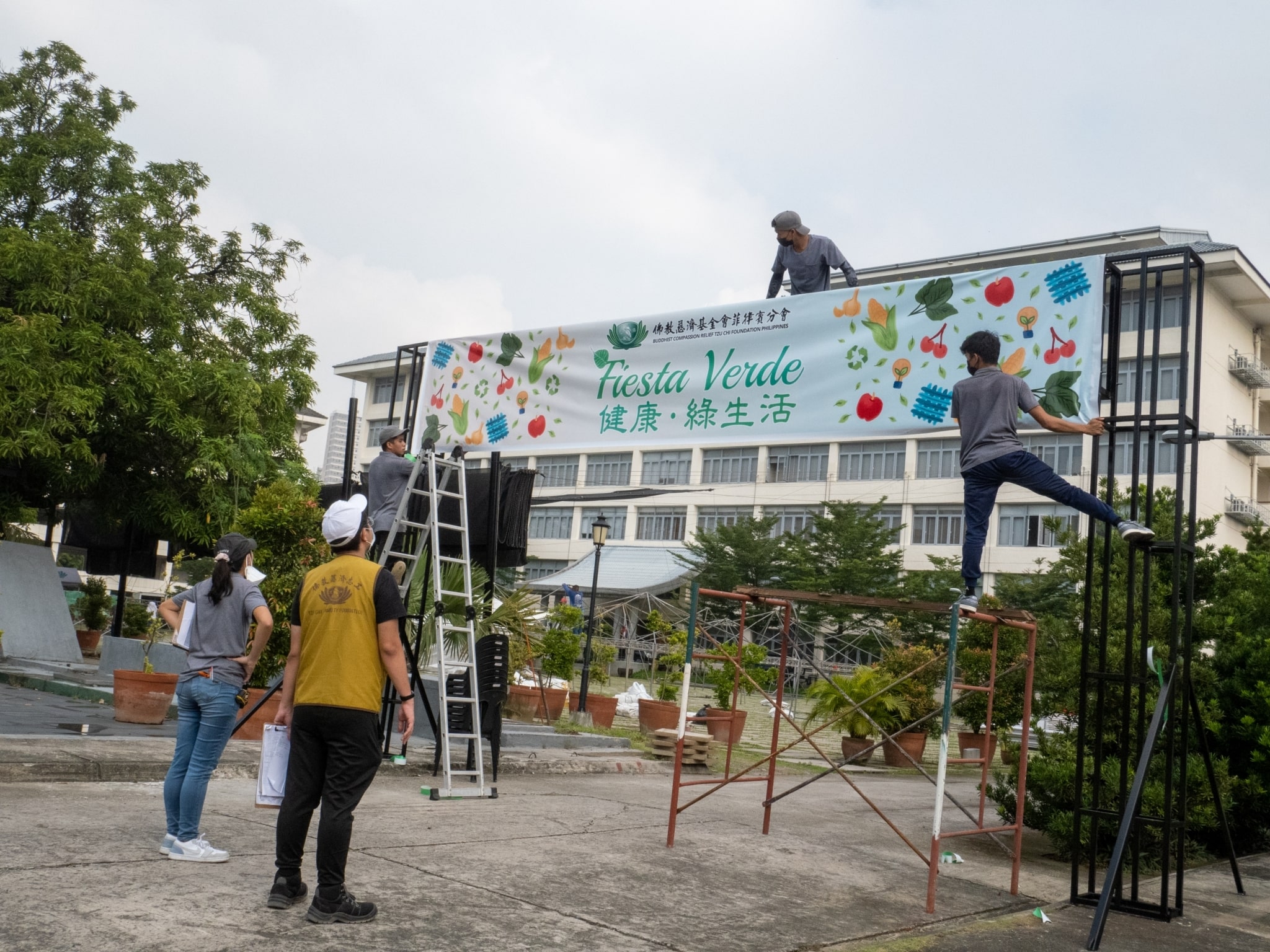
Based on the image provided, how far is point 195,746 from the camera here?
217 inches

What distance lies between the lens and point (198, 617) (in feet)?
18.9

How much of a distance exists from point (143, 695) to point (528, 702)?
234 inches

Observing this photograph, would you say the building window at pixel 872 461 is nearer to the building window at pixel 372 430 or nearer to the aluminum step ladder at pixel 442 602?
the building window at pixel 372 430

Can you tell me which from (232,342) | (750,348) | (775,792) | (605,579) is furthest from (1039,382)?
(605,579)

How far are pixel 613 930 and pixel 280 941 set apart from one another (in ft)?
4.67

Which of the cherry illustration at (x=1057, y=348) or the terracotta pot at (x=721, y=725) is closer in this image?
the cherry illustration at (x=1057, y=348)

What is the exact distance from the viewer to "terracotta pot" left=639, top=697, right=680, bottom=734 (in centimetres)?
1568

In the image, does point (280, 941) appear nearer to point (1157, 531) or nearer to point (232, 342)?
point (1157, 531)

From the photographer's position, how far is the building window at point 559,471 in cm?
5862

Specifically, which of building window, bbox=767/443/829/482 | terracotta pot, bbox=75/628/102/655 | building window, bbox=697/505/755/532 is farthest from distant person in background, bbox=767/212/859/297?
building window, bbox=697/505/755/532

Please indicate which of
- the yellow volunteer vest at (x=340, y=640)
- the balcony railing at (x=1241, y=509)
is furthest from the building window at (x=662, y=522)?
the yellow volunteer vest at (x=340, y=640)

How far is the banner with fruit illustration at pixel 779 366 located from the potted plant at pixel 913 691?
7963 mm

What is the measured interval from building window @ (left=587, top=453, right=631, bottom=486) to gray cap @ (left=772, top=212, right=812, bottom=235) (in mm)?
47800

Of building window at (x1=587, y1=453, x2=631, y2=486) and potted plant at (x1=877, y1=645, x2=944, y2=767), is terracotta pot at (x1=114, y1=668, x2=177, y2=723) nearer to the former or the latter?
potted plant at (x1=877, y1=645, x2=944, y2=767)
